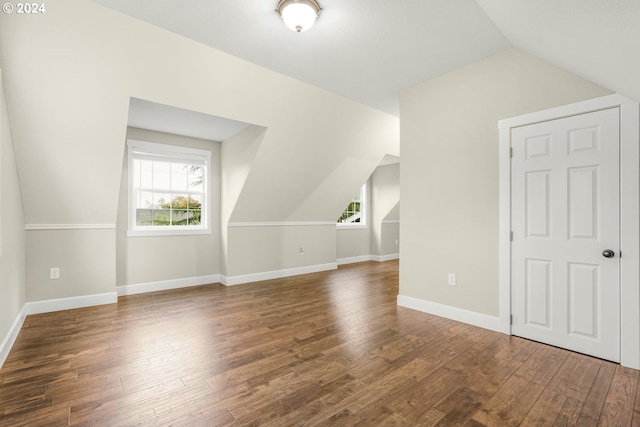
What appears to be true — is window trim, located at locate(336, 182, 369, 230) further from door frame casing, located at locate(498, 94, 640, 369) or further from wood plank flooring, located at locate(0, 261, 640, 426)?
door frame casing, located at locate(498, 94, 640, 369)

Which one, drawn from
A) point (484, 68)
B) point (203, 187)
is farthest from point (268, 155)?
point (484, 68)

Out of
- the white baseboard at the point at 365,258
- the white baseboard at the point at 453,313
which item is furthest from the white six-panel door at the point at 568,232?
the white baseboard at the point at 365,258

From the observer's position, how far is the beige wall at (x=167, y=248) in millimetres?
4426

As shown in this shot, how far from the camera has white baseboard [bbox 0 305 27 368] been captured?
237 cm

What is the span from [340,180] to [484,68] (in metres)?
2.99

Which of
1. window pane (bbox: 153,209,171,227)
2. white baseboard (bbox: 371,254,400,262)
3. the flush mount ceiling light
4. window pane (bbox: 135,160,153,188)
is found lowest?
white baseboard (bbox: 371,254,400,262)

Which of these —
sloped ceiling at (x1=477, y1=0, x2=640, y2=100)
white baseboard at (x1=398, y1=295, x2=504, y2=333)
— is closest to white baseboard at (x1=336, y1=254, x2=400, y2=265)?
white baseboard at (x1=398, y1=295, x2=504, y2=333)

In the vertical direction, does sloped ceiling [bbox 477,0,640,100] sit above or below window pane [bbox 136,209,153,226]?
above

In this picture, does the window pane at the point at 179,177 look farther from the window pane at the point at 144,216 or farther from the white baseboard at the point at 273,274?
the white baseboard at the point at 273,274

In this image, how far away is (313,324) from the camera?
126 inches

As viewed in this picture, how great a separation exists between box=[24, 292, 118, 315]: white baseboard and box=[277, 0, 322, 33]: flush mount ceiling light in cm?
396

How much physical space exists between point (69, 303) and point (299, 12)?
423cm

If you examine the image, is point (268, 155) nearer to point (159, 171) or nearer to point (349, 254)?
point (159, 171)

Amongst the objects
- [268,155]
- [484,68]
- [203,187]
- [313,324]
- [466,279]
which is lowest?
[313,324]
